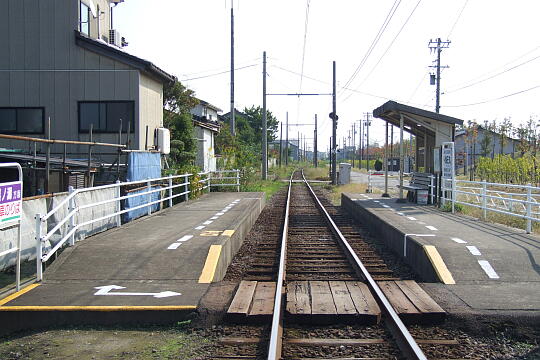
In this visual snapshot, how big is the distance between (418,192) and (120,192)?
10.9 meters

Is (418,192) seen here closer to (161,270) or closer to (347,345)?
(161,270)

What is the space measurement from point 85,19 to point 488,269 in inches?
760

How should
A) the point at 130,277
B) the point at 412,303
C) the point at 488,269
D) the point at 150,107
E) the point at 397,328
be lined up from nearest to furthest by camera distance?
the point at 397,328 < the point at 412,303 < the point at 130,277 < the point at 488,269 < the point at 150,107

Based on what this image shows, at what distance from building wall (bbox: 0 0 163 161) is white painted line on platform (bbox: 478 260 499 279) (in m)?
14.8

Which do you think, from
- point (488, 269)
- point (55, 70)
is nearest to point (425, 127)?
point (488, 269)

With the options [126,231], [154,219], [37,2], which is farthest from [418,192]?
[37,2]

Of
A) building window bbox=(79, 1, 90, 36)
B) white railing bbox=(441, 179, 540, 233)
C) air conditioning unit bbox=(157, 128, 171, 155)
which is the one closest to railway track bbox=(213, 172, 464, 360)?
white railing bbox=(441, 179, 540, 233)

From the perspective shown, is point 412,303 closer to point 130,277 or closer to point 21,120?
point 130,277

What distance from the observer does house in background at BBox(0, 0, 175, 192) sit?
20641 millimetres

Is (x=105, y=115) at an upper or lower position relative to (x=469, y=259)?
upper

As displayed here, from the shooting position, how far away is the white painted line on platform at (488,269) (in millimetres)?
8211

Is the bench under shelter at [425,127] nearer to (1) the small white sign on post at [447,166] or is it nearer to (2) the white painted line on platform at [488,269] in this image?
(1) the small white sign on post at [447,166]

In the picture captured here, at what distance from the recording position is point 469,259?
29.7ft

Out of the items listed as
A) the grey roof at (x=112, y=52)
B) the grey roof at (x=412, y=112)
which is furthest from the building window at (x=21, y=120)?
the grey roof at (x=412, y=112)
